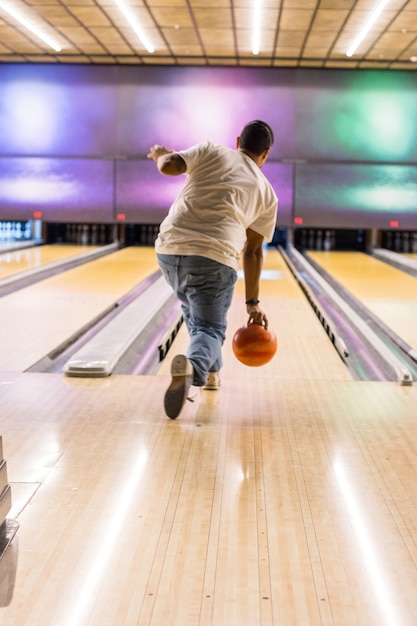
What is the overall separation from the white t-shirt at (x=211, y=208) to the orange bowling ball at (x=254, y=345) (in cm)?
27

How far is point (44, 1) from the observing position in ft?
23.1

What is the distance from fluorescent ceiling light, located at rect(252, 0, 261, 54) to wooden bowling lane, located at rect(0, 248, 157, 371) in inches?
98.8

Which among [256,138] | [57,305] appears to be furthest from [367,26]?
[256,138]

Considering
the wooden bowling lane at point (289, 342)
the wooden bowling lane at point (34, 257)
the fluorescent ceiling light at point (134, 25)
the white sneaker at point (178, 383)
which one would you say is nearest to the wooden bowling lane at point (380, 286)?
the wooden bowling lane at point (289, 342)

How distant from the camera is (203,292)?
8.82 feet

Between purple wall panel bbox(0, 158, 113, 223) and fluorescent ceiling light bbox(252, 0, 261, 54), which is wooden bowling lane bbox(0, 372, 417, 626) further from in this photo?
purple wall panel bbox(0, 158, 113, 223)

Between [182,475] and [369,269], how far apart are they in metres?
6.15

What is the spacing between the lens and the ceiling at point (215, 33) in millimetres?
7090

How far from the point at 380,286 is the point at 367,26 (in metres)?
2.81

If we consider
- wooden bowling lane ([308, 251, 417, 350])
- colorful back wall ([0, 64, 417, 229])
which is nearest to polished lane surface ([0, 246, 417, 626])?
wooden bowling lane ([308, 251, 417, 350])

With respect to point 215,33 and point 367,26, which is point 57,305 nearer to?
point 215,33

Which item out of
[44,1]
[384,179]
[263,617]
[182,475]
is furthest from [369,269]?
[263,617]

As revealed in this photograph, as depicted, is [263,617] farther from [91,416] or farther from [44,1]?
[44,1]

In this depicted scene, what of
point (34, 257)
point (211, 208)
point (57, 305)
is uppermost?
point (211, 208)
